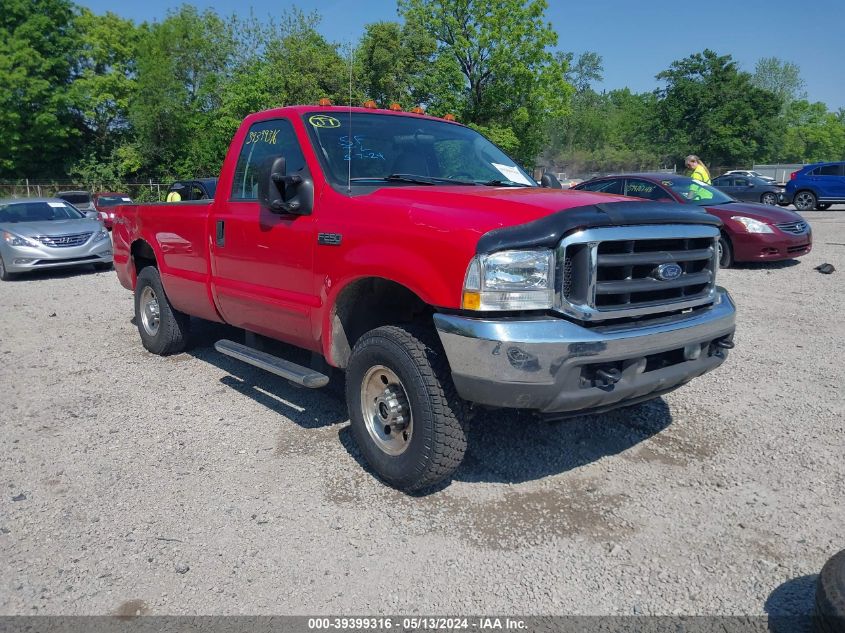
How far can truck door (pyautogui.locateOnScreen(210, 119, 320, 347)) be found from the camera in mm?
4176

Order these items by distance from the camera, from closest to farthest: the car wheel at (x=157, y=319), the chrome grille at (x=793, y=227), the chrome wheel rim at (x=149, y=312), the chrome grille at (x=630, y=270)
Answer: the chrome grille at (x=630, y=270) < the car wheel at (x=157, y=319) < the chrome wheel rim at (x=149, y=312) < the chrome grille at (x=793, y=227)

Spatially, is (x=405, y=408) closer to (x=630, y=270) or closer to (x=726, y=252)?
(x=630, y=270)

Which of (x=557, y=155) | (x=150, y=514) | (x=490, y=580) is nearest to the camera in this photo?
(x=490, y=580)

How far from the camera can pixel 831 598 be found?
2.23 metres

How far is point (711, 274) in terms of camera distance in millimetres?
3807

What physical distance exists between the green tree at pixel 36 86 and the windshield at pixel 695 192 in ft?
142

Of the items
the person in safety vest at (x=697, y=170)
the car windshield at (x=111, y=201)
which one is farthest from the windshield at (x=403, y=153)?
the car windshield at (x=111, y=201)

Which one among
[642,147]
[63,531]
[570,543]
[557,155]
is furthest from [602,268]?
[557,155]

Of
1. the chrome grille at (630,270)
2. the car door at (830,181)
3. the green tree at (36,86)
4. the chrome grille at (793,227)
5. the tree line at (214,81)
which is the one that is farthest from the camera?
the green tree at (36,86)

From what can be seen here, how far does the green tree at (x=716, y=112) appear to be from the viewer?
6181cm

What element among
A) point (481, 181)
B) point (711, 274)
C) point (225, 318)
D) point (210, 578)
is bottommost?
point (210, 578)

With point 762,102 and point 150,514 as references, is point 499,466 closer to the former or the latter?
point 150,514

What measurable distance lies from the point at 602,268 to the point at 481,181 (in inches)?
60.9

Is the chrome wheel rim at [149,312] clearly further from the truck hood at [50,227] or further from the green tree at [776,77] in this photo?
the green tree at [776,77]
